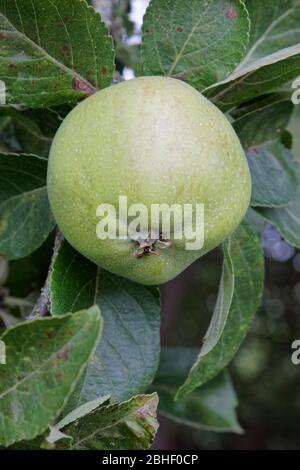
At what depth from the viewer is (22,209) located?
4.59 feet

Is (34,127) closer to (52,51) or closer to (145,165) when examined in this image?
(52,51)

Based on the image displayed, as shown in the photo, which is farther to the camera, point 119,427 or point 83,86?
point 83,86

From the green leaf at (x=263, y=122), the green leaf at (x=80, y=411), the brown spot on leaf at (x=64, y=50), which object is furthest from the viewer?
the green leaf at (x=263, y=122)

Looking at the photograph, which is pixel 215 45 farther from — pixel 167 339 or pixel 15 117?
pixel 167 339

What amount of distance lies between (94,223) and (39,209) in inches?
16.3

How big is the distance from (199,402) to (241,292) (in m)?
0.63

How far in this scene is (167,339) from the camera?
134 inches

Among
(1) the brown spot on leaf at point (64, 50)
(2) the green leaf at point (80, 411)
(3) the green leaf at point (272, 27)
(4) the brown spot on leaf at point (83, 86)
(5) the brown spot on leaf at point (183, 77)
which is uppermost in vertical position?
(3) the green leaf at point (272, 27)

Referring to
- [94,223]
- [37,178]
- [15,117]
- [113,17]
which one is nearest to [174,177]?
[94,223]

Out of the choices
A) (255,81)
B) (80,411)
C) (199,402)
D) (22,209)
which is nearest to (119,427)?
(80,411)

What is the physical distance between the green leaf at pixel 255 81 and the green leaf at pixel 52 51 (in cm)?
19

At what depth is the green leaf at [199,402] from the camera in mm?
1945

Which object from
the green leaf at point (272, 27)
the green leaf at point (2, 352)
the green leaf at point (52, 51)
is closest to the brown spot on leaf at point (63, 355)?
the green leaf at point (2, 352)

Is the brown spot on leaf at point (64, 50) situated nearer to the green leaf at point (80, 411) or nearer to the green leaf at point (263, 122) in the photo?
the green leaf at point (263, 122)
